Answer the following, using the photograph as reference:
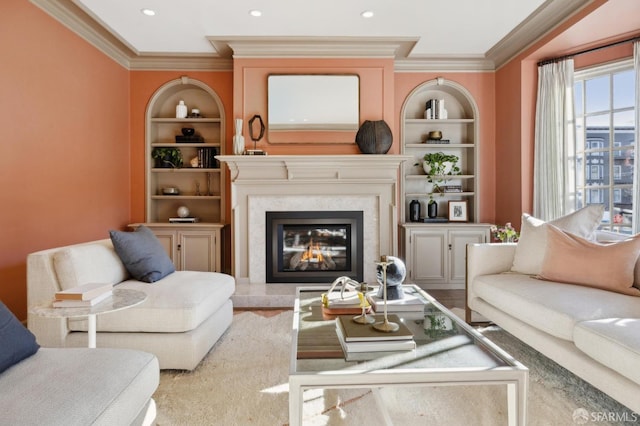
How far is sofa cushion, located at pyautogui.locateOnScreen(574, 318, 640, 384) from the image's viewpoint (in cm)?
150

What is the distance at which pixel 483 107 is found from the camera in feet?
15.4

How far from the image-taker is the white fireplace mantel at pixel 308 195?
4047 millimetres

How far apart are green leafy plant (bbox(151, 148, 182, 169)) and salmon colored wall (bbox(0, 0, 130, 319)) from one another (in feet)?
1.48

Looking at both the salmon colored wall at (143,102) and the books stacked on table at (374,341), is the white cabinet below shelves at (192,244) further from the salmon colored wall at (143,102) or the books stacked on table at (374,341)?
the books stacked on table at (374,341)

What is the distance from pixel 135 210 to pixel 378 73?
332 centimetres

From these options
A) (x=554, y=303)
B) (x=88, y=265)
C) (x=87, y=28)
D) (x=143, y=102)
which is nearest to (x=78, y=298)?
(x=88, y=265)

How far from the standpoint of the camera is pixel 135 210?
4.63 m

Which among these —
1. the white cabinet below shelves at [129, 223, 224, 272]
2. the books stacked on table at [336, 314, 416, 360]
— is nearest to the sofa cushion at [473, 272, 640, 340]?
the books stacked on table at [336, 314, 416, 360]

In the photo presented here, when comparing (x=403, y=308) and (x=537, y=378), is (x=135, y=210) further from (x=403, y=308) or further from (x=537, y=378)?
(x=537, y=378)

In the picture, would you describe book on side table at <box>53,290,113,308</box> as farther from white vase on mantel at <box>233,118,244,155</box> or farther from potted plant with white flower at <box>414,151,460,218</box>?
potted plant with white flower at <box>414,151,460,218</box>

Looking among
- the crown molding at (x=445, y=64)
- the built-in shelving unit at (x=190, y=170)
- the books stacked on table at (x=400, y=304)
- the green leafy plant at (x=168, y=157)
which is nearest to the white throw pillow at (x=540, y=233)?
the books stacked on table at (x=400, y=304)

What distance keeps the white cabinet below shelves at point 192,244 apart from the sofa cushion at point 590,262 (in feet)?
10.5

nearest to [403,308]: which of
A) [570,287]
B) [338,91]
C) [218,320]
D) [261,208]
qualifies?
[570,287]

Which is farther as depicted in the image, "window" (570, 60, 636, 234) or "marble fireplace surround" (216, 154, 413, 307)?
"marble fireplace surround" (216, 154, 413, 307)
